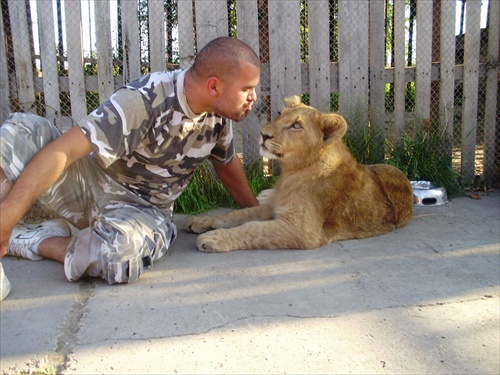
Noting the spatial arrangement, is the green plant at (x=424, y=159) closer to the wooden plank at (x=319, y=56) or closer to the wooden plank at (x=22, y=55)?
the wooden plank at (x=319, y=56)

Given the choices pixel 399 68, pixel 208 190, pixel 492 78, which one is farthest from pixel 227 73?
pixel 492 78

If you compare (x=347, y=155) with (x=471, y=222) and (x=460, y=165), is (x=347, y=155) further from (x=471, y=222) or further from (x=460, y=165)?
(x=460, y=165)

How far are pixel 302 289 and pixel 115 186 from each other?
1434 millimetres

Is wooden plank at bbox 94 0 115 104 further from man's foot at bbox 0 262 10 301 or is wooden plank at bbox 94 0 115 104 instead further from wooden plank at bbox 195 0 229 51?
man's foot at bbox 0 262 10 301

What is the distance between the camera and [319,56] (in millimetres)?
5617

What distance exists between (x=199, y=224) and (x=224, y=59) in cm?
155

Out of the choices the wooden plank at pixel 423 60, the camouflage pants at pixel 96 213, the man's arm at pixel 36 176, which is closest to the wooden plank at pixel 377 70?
the wooden plank at pixel 423 60

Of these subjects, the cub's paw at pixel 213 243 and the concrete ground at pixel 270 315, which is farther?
the cub's paw at pixel 213 243

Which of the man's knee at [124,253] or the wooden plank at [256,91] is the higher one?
the wooden plank at [256,91]

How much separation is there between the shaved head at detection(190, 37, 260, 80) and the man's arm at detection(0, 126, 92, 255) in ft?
2.86

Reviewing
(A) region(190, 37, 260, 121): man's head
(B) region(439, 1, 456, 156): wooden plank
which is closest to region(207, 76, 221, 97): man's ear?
(A) region(190, 37, 260, 121): man's head

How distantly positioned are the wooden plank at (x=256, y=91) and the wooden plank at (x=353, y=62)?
906mm

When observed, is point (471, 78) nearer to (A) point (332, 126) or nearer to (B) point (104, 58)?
(A) point (332, 126)

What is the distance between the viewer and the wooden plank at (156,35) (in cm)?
528
